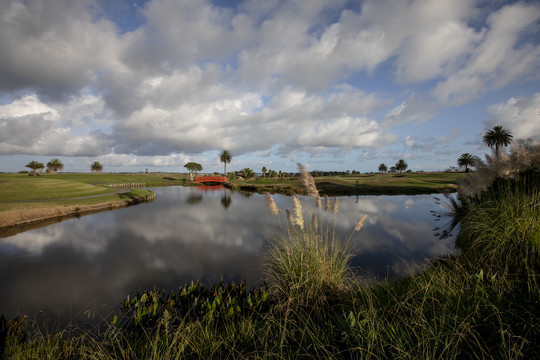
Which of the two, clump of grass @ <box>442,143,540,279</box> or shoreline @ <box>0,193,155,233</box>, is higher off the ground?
clump of grass @ <box>442,143,540,279</box>

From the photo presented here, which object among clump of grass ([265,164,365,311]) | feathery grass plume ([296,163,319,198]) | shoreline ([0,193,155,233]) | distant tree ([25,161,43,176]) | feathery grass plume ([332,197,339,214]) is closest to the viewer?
clump of grass ([265,164,365,311])

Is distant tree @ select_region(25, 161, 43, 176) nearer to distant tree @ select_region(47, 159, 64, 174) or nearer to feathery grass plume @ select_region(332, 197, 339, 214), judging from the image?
distant tree @ select_region(47, 159, 64, 174)

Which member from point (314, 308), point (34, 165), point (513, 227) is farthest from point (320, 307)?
point (34, 165)

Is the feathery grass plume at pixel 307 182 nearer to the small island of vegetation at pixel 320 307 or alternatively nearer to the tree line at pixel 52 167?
the small island of vegetation at pixel 320 307

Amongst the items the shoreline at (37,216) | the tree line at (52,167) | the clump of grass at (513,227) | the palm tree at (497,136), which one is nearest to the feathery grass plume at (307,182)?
the clump of grass at (513,227)

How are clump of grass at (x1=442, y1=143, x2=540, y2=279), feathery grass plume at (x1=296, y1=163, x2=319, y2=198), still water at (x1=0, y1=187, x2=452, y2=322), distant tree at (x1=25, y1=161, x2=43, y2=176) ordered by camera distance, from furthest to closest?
distant tree at (x1=25, y1=161, x2=43, y2=176), still water at (x1=0, y1=187, x2=452, y2=322), feathery grass plume at (x1=296, y1=163, x2=319, y2=198), clump of grass at (x1=442, y1=143, x2=540, y2=279)

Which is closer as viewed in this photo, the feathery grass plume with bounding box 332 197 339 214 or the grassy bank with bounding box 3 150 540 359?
the grassy bank with bounding box 3 150 540 359

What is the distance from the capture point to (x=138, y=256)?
10.3 meters

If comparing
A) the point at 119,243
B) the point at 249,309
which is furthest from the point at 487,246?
the point at 119,243

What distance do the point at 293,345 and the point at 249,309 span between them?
5.55 feet

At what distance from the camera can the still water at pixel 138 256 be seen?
6855 mm

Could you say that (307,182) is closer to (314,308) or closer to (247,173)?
(314,308)

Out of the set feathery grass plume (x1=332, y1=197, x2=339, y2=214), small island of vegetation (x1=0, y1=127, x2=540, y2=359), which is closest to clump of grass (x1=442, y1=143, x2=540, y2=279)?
small island of vegetation (x1=0, y1=127, x2=540, y2=359)

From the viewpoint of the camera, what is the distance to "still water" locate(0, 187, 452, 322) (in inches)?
270
